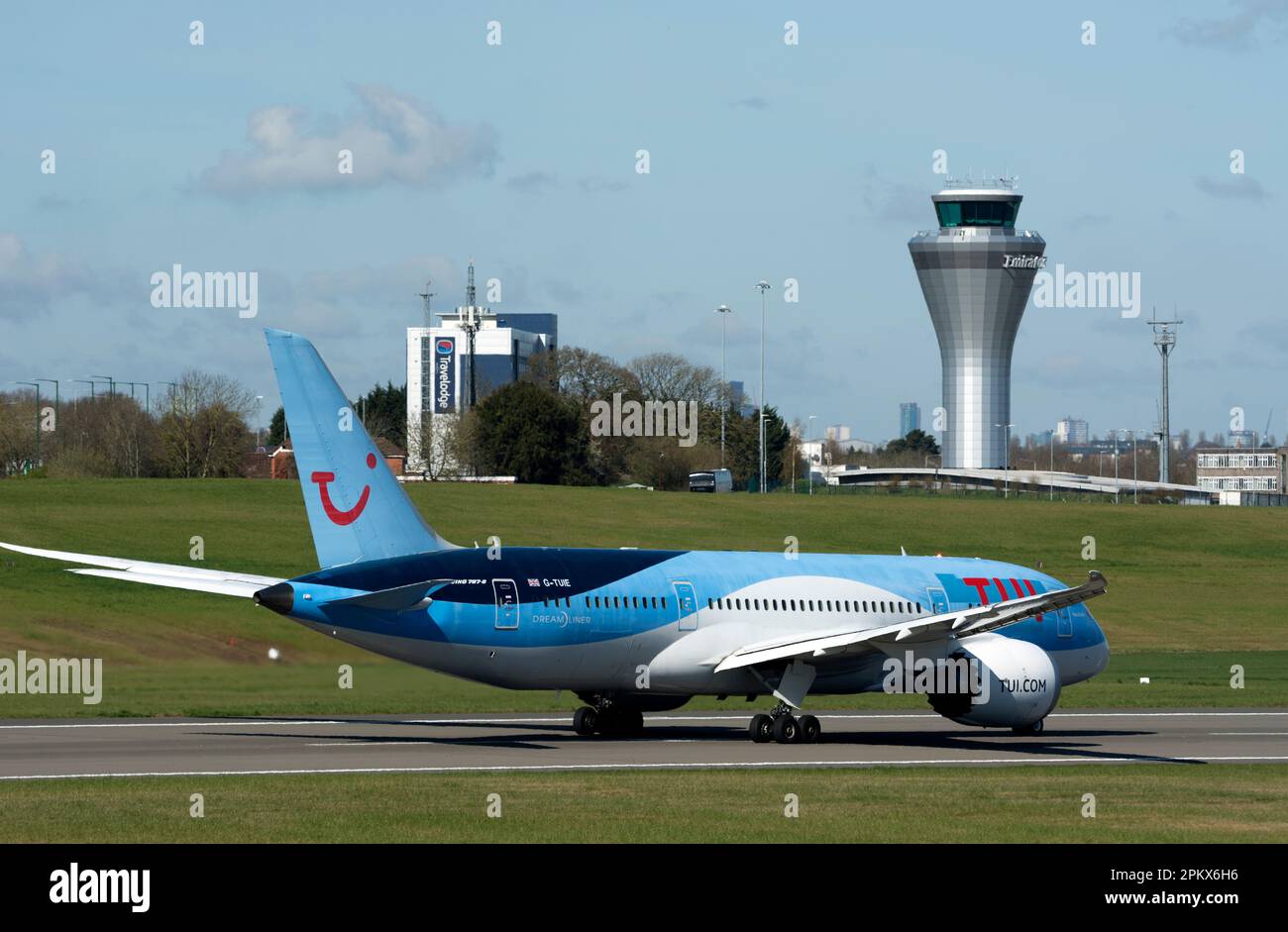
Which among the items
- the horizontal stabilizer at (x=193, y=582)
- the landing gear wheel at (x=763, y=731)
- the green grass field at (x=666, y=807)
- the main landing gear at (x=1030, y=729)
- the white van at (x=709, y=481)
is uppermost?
the white van at (x=709, y=481)

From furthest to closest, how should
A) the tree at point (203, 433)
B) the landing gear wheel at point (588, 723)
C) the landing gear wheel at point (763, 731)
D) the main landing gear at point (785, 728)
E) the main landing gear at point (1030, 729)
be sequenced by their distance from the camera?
the tree at point (203, 433), the main landing gear at point (1030, 729), the landing gear wheel at point (588, 723), the landing gear wheel at point (763, 731), the main landing gear at point (785, 728)

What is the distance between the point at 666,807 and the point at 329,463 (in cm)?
1177

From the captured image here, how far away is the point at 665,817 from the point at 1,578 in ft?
174

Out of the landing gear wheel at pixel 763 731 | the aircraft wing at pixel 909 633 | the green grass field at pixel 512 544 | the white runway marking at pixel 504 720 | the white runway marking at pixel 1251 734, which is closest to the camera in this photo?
the aircraft wing at pixel 909 633

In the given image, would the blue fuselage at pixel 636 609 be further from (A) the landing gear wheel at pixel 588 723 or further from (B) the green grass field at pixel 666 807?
(B) the green grass field at pixel 666 807

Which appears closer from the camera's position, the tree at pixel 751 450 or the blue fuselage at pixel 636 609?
the blue fuselage at pixel 636 609

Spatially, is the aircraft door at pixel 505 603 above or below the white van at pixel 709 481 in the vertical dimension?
below

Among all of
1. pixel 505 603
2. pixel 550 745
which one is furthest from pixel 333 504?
pixel 550 745

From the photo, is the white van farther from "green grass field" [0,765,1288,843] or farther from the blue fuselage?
"green grass field" [0,765,1288,843]

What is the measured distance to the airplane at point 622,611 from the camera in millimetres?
33219

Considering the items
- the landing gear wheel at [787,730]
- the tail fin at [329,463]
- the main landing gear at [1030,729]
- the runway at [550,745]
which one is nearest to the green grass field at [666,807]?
the runway at [550,745]

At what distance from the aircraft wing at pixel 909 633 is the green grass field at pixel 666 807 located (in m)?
4.95
